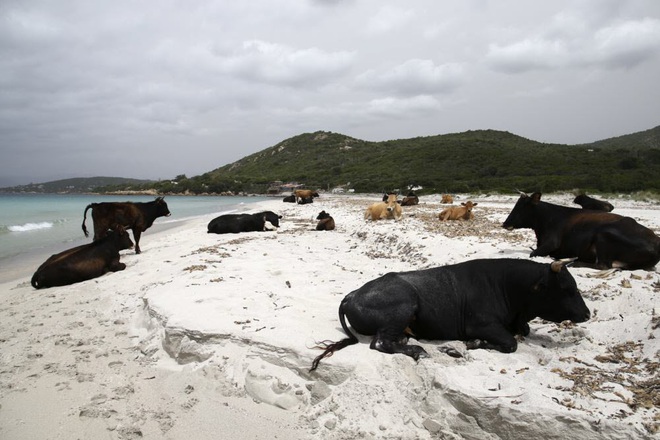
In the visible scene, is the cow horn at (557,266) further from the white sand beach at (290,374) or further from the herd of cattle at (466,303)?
the white sand beach at (290,374)

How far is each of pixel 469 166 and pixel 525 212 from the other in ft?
194

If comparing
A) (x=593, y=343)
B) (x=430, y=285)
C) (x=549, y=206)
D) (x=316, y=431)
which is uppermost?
(x=549, y=206)

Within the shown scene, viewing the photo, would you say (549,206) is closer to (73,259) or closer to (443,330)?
(443,330)

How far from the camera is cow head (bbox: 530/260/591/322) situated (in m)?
4.59

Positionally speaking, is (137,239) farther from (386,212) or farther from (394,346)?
(394,346)

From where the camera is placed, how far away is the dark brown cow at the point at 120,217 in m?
12.2

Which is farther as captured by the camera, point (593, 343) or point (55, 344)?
point (55, 344)

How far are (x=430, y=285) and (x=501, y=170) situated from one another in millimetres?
56749

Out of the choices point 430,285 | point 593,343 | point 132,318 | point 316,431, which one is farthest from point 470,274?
point 132,318

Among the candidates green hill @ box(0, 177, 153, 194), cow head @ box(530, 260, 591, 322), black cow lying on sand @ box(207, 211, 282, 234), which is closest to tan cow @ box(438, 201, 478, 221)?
black cow lying on sand @ box(207, 211, 282, 234)

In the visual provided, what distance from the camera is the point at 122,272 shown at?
32.0ft

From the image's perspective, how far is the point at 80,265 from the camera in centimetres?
924

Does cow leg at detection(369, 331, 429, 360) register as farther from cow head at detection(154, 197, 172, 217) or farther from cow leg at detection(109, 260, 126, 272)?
cow head at detection(154, 197, 172, 217)

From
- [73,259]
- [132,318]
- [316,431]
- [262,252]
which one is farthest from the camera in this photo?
[262,252]
